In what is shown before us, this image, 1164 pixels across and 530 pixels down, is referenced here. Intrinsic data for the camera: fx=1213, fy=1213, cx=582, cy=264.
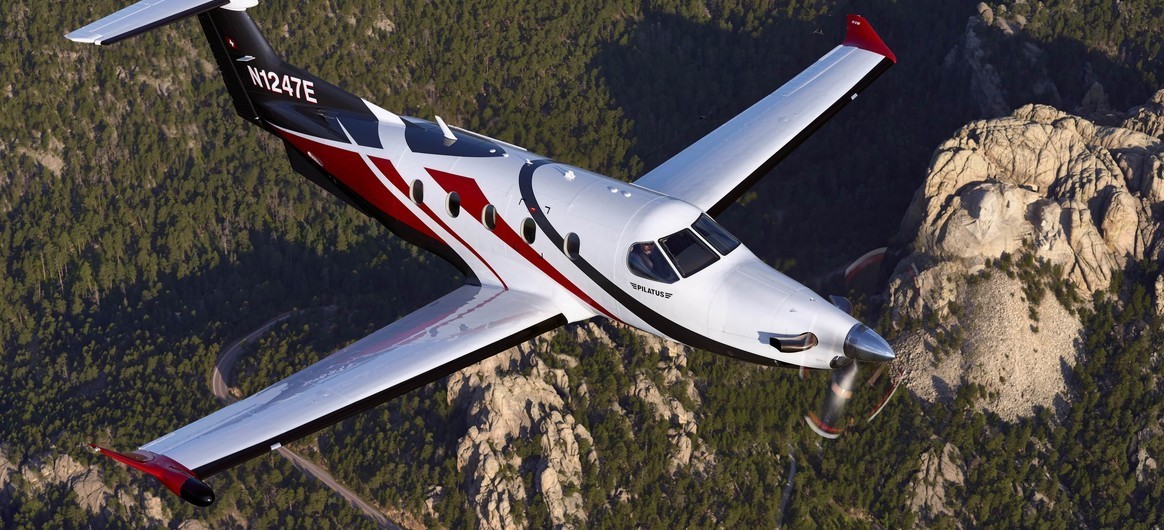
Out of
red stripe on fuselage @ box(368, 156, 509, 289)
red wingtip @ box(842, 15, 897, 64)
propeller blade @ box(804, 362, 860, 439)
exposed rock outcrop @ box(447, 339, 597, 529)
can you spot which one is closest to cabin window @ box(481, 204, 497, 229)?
red stripe on fuselage @ box(368, 156, 509, 289)

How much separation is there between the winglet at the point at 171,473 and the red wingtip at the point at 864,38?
111 feet

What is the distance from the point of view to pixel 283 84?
47.7 metres

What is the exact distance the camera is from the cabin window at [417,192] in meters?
42.6

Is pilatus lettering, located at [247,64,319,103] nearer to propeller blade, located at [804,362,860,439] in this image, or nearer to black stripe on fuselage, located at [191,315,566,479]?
black stripe on fuselage, located at [191,315,566,479]

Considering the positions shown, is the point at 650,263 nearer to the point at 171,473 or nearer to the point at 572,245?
the point at 572,245

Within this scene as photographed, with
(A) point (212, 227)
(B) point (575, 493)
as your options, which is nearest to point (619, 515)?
(B) point (575, 493)

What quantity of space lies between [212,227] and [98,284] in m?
10.3

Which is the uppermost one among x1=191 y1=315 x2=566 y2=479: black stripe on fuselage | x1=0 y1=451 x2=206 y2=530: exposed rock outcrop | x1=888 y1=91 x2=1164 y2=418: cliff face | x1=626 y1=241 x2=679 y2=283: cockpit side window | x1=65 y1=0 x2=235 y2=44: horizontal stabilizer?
x1=65 y1=0 x2=235 y2=44: horizontal stabilizer

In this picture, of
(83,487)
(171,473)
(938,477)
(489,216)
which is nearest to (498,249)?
(489,216)

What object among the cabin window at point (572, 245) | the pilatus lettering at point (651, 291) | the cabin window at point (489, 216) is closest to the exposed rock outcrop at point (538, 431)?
the cabin window at point (489, 216)

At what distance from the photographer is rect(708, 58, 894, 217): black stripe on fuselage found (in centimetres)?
4453

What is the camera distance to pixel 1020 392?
73938 mm

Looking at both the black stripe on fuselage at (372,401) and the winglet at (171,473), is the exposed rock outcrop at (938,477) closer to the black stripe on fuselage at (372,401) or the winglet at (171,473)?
the black stripe on fuselage at (372,401)

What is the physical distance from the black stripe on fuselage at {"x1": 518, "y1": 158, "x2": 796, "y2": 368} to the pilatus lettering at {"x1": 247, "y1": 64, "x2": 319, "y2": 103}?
11.3 meters
